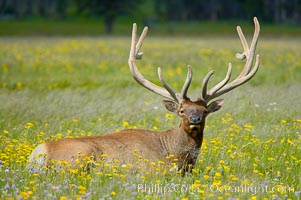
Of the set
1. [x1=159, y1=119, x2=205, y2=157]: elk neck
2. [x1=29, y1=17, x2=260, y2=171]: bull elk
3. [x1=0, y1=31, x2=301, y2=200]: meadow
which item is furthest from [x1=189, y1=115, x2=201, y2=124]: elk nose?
[x1=0, y1=31, x2=301, y2=200]: meadow

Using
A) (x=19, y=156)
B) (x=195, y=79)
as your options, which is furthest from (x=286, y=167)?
(x=195, y=79)

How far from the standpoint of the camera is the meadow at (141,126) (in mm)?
6578

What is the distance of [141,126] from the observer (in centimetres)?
1101

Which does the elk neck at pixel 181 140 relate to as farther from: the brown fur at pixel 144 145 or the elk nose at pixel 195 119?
the elk nose at pixel 195 119

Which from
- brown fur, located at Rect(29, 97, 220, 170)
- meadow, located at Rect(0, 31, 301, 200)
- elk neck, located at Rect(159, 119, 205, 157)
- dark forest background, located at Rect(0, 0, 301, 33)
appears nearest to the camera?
meadow, located at Rect(0, 31, 301, 200)

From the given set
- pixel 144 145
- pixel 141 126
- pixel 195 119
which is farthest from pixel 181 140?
pixel 141 126

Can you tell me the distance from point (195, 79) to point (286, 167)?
11.7m

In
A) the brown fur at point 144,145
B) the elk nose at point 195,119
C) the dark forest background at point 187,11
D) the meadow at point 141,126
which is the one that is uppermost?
the elk nose at point 195,119

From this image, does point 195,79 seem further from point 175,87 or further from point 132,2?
point 132,2

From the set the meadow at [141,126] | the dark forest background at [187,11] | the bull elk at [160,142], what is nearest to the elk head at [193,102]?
the bull elk at [160,142]

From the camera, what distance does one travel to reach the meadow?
259 inches

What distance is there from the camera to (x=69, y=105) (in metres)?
13.0

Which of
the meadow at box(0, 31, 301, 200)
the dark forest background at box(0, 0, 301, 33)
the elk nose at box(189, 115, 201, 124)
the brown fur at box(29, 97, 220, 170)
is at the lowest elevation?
the dark forest background at box(0, 0, 301, 33)

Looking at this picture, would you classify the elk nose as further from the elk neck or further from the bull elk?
the elk neck
